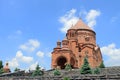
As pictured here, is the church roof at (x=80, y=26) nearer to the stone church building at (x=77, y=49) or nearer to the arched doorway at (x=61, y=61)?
the stone church building at (x=77, y=49)

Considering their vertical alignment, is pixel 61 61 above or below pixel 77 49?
below

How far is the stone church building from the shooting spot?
6216 cm

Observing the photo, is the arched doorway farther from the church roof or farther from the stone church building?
the church roof

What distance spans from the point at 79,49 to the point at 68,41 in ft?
10.7

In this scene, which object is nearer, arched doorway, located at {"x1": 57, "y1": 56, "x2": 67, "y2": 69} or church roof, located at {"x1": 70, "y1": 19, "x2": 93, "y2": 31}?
arched doorway, located at {"x1": 57, "y1": 56, "x2": 67, "y2": 69}

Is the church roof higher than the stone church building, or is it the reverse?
the church roof

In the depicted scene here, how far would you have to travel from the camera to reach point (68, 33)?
68.5 meters

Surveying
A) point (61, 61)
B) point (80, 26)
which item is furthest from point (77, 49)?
point (80, 26)

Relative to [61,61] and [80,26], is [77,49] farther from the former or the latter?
[80,26]

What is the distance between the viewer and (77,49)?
65.8m

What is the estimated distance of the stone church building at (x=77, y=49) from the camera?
62.2 m

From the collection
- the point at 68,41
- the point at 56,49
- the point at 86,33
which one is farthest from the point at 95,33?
the point at 56,49

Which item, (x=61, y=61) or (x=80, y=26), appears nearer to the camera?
(x=61, y=61)

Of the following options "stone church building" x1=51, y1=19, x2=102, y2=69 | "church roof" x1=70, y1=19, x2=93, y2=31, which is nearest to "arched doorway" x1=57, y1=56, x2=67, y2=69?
"stone church building" x1=51, y1=19, x2=102, y2=69
